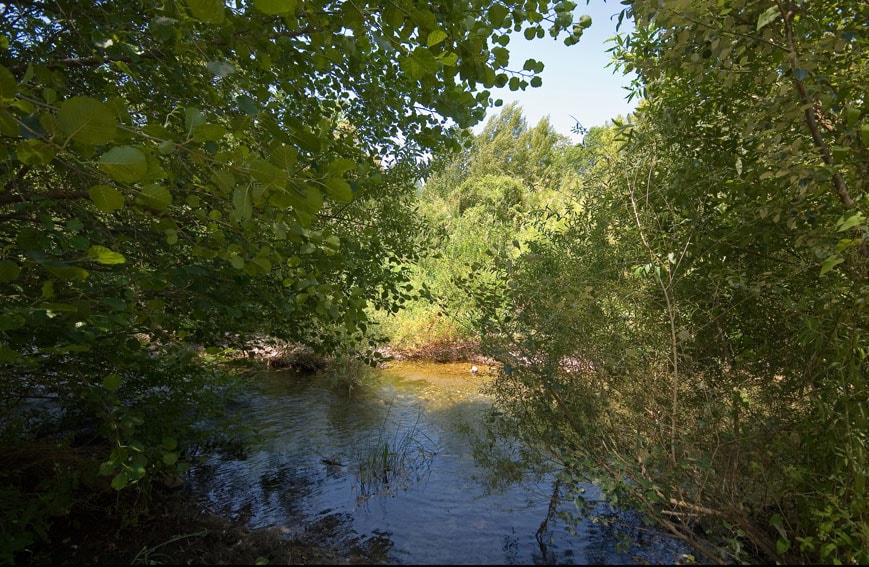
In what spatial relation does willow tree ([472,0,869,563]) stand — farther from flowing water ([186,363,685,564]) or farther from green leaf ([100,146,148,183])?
green leaf ([100,146,148,183])

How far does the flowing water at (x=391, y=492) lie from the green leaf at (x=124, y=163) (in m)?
2.83

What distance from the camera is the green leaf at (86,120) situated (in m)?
1.04

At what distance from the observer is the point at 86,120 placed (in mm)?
1065

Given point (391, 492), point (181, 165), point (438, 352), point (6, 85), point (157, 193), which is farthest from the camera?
point (438, 352)

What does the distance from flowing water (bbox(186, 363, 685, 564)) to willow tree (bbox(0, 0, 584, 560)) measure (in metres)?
1.21

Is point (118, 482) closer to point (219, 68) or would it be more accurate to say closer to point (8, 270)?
point (8, 270)

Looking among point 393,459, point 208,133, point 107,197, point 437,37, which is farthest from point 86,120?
point 393,459

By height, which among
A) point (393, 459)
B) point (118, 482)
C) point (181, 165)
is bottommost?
point (393, 459)

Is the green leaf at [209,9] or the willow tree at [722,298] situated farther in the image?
the willow tree at [722,298]

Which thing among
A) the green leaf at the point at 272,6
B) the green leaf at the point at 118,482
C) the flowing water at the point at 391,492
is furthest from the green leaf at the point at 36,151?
the flowing water at the point at 391,492

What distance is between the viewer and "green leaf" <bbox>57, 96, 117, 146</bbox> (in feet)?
3.40

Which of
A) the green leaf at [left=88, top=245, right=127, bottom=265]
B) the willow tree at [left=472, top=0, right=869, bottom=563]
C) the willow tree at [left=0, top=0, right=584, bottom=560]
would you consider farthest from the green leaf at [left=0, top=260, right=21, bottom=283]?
the willow tree at [left=472, top=0, right=869, bottom=563]

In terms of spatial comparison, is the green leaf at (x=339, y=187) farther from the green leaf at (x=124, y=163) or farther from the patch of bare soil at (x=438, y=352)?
the patch of bare soil at (x=438, y=352)

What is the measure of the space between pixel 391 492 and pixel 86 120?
3851 mm
